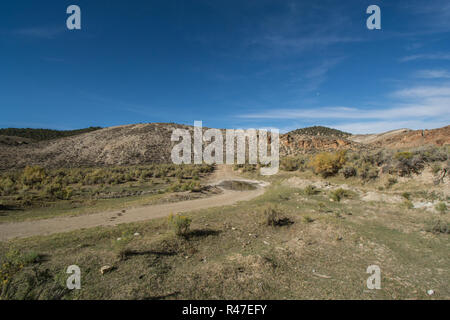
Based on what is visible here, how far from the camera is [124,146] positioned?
167ft

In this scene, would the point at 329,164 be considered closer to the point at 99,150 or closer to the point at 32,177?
the point at 32,177

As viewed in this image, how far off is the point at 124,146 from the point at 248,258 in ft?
172

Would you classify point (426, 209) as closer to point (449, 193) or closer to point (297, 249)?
point (449, 193)

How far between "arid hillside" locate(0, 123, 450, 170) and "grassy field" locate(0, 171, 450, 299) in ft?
128

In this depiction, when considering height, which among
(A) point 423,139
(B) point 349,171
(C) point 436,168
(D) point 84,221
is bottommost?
(D) point 84,221

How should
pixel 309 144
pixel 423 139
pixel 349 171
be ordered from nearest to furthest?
pixel 349 171, pixel 423 139, pixel 309 144

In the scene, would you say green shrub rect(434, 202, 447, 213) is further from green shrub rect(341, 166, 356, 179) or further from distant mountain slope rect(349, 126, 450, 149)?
distant mountain slope rect(349, 126, 450, 149)

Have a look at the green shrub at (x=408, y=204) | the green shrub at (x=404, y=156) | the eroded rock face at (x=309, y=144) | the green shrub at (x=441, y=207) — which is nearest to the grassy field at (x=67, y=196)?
the green shrub at (x=408, y=204)

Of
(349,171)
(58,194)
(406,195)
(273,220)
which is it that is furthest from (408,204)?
(58,194)

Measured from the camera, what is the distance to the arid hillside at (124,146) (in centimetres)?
3953

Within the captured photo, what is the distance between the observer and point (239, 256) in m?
6.32

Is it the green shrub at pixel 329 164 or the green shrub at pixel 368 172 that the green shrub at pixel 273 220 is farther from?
the green shrub at pixel 329 164

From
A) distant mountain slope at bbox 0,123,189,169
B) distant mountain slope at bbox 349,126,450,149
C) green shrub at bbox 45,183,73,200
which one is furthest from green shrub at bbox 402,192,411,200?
distant mountain slope at bbox 0,123,189,169
